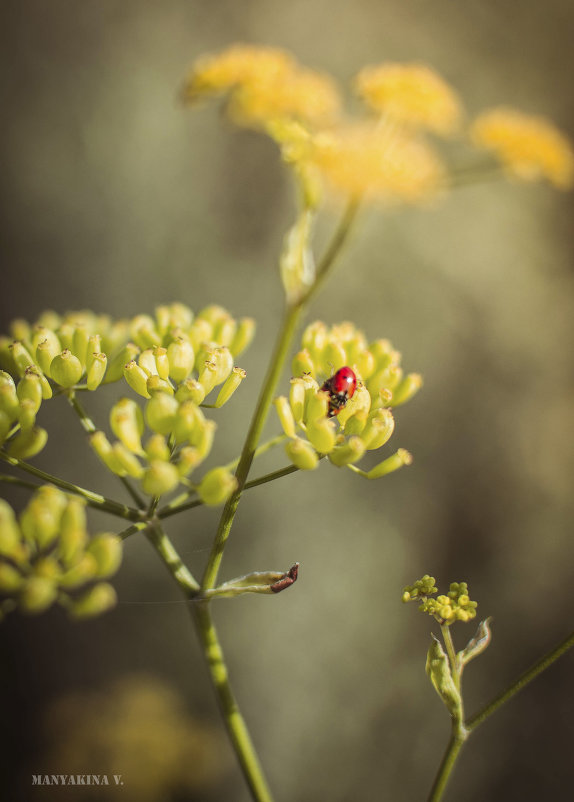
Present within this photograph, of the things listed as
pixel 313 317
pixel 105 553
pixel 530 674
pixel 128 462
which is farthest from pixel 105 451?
pixel 313 317

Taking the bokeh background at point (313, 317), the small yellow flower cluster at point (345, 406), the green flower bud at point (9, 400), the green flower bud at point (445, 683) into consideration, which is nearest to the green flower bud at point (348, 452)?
the small yellow flower cluster at point (345, 406)

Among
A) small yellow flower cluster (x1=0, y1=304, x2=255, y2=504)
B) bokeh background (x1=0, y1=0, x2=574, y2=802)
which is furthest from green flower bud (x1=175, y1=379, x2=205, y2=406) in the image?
bokeh background (x1=0, y1=0, x2=574, y2=802)

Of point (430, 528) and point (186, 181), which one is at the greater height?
point (186, 181)

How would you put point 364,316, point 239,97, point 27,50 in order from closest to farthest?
point 239,97 → point 27,50 → point 364,316

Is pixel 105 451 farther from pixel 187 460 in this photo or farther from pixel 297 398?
pixel 297 398

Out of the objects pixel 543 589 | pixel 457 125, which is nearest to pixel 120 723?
pixel 543 589

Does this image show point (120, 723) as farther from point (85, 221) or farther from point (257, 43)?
point (257, 43)

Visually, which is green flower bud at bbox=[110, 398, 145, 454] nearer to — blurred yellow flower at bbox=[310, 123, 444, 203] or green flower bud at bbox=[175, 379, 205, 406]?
green flower bud at bbox=[175, 379, 205, 406]
